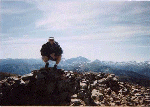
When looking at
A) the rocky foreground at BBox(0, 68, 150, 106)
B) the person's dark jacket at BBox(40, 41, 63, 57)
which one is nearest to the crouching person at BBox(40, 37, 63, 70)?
the person's dark jacket at BBox(40, 41, 63, 57)

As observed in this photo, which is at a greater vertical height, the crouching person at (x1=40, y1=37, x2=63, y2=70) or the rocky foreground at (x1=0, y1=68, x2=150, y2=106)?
the crouching person at (x1=40, y1=37, x2=63, y2=70)

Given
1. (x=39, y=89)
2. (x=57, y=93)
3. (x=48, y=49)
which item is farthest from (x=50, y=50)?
(x=57, y=93)

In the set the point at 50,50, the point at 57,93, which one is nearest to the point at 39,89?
the point at 57,93

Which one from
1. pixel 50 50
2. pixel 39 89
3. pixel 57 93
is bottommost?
pixel 57 93

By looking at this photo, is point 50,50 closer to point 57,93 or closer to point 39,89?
point 39,89

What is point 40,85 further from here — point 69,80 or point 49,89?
point 69,80

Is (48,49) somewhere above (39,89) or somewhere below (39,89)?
above

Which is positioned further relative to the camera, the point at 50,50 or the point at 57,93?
the point at 50,50

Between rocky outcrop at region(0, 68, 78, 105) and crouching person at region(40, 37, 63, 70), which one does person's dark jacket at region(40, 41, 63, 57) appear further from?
rocky outcrop at region(0, 68, 78, 105)

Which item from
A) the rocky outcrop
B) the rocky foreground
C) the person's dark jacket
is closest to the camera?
the rocky foreground

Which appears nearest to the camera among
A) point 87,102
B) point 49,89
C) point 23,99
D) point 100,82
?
point 87,102

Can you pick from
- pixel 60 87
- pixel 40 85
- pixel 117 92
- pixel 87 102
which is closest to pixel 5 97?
pixel 40 85
